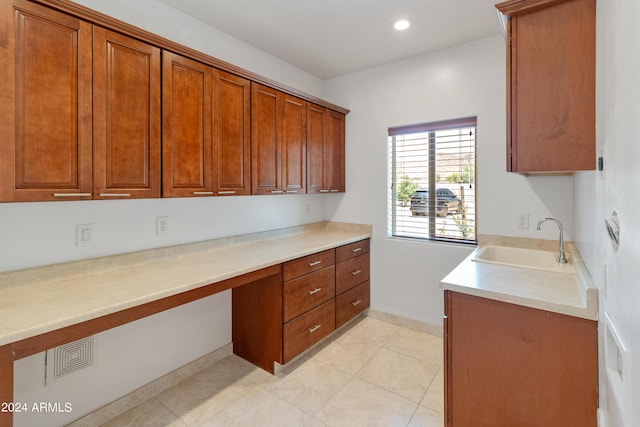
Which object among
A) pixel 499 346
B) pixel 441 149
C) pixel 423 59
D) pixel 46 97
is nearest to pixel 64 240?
pixel 46 97

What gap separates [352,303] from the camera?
3.03 metres

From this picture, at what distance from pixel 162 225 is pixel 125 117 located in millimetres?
773

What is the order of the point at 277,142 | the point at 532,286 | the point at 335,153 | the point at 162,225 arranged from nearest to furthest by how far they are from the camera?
the point at 532,286
the point at 162,225
the point at 277,142
the point at 335,153

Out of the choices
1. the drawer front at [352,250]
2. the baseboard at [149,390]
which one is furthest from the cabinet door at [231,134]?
the baseboard at [149,390]

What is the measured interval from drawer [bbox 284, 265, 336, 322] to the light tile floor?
44 centimetres

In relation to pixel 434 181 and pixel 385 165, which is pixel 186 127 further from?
pixel 434 181

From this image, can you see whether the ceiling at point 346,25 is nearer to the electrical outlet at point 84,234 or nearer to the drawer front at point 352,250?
the electrical outlet at point 84,234

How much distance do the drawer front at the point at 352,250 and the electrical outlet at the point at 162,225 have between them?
1.39m

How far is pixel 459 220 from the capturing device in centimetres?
283

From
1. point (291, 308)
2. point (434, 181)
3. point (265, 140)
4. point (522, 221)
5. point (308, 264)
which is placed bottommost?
point (291, 308)

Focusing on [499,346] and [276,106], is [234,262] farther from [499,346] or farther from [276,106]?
[499,346]

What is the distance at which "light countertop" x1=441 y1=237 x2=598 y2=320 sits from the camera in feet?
4.36

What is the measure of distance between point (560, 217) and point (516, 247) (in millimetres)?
365

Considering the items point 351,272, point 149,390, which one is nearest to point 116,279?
point 149,390
